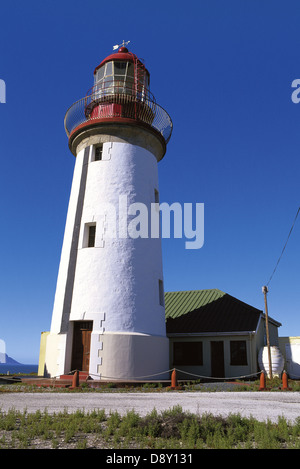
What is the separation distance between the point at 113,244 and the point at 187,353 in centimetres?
922

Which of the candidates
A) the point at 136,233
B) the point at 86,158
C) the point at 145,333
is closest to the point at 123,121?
the point at 86,158

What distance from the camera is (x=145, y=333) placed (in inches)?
691

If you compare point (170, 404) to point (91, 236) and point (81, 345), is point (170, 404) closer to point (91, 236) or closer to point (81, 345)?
point (81, 345)

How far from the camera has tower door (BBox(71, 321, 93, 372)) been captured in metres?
→ 17.0

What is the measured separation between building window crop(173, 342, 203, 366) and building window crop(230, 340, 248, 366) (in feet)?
6.01

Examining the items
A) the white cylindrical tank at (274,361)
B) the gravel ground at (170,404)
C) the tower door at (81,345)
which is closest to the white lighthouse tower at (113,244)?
the tower door at (81,345)

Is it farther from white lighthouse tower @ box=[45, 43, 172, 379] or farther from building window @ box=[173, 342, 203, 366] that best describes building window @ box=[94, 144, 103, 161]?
building window @ box=[173, 342, 203, 366]

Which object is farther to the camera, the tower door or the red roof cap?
the red roof cap

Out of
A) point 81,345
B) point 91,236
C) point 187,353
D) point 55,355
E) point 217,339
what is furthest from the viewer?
point 187,353

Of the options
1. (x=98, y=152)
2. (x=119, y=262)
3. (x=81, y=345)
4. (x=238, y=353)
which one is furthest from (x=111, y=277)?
(x=238, y=353)

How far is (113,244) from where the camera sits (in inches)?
714

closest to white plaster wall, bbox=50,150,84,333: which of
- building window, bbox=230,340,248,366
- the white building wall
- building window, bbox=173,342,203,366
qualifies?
the white building wall

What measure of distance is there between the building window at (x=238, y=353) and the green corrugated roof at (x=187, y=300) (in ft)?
14.1
